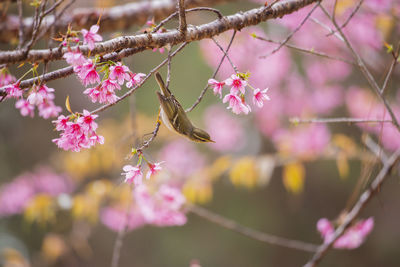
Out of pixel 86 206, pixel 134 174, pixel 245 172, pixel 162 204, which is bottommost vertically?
pixel 86 206

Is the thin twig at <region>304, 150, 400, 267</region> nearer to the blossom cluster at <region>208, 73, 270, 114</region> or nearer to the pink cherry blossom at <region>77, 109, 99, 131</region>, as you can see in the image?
the blossom cluster at <region>208, 73, 270, 114</region>

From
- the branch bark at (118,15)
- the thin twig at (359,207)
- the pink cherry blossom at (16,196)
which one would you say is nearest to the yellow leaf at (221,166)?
the thin twig at (359,207)

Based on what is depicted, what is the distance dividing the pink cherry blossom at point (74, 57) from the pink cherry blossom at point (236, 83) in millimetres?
458

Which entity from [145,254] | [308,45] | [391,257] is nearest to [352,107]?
[308,45]

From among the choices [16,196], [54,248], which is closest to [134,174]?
[54,248]

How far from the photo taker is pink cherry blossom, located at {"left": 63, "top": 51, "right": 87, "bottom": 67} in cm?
104

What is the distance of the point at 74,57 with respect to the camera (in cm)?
104

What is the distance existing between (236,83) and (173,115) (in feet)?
0.78

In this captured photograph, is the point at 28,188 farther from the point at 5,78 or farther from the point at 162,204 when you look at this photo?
the point at 5,78

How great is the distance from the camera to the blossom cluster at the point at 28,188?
4.21 meters

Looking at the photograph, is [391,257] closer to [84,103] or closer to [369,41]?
[369,41]

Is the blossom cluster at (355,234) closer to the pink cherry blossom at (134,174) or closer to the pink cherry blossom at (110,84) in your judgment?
the pink cherry blossom at (134,174)

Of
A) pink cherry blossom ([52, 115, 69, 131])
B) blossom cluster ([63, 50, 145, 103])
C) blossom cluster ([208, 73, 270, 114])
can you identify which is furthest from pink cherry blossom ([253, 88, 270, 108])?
pink cherry blossom ([52, 115, 69, 131])

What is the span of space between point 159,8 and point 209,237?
5.01 m
